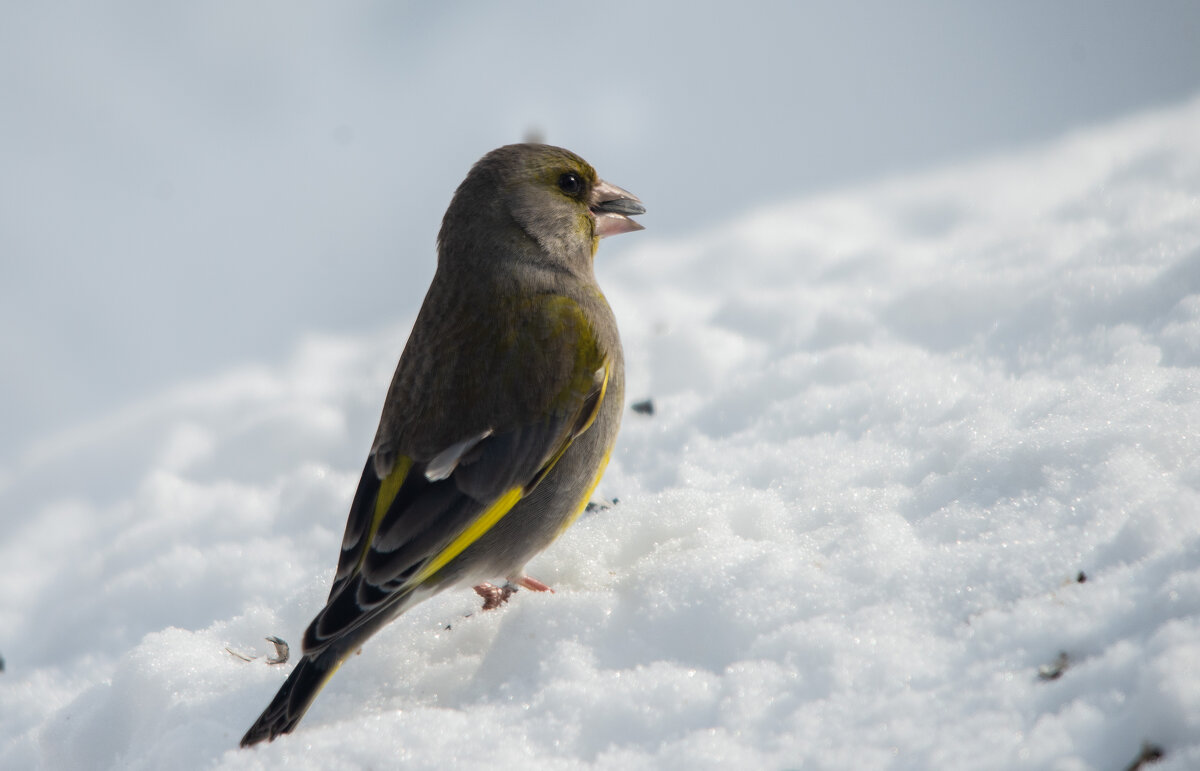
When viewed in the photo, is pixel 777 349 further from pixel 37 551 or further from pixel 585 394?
pixel 37 551

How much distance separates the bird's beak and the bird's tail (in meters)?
1.79

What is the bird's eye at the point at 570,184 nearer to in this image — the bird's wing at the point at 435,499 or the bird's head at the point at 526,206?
the bird's head at the point at 526,206

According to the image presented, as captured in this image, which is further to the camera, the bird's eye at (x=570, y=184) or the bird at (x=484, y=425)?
the bird's eye at (x=570, y=184)

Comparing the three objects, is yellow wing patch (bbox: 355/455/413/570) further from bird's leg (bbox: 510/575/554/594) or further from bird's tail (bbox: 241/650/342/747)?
bird's leg (bbox: 510/575/554/594)

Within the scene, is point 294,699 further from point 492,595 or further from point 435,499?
point 492,595

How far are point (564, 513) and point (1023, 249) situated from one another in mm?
2685

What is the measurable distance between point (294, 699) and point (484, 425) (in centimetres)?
87

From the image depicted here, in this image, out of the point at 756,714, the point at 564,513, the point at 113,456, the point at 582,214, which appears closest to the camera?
the point at 756,714

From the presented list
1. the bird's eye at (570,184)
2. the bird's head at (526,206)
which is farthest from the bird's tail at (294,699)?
the bird's eye at (570,184)

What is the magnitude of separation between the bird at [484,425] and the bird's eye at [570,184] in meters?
0.04

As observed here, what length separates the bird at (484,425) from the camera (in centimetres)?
258

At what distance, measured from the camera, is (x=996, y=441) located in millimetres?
3025

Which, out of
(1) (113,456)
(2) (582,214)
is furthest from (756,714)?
(1) (113,456)

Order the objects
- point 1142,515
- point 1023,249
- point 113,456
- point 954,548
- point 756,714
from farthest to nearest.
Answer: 1. point 113,456
2. point 1023,249
3. point 954,548
4. point 1142,515
5. point 756,714
